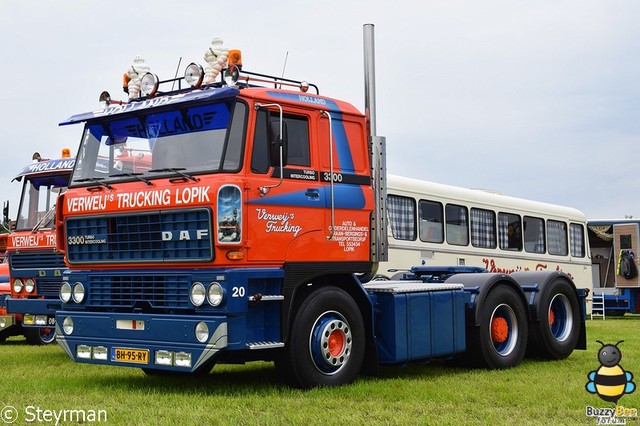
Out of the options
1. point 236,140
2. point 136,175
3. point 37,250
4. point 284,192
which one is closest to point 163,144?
→ point 136,175

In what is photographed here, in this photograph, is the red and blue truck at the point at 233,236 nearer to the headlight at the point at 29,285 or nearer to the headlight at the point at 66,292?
the headlight at the point at 66,292

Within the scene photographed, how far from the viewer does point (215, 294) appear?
869cm

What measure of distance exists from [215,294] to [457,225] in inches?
415

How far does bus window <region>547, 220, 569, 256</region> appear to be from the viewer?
2197 cm

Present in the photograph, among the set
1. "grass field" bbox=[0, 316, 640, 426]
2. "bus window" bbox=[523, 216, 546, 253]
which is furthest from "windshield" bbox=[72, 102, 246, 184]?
"bus window" bbox=[523, 216, 546, 253]

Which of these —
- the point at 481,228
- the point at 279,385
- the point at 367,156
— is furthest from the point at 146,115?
the point at 481,228

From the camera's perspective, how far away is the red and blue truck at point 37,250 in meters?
13.5

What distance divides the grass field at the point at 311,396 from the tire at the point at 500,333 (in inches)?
8.7

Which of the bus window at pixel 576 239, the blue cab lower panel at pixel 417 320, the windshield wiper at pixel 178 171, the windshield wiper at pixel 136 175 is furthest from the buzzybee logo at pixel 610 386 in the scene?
the bus window at pixel 576 239

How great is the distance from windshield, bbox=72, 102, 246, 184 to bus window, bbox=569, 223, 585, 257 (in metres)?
15.4

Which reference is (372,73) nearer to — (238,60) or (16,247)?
(238,60)

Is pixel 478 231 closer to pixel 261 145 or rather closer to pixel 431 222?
pixel 431 222

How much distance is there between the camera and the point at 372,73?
35.2ft

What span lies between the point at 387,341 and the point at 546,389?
1727 millimetres
